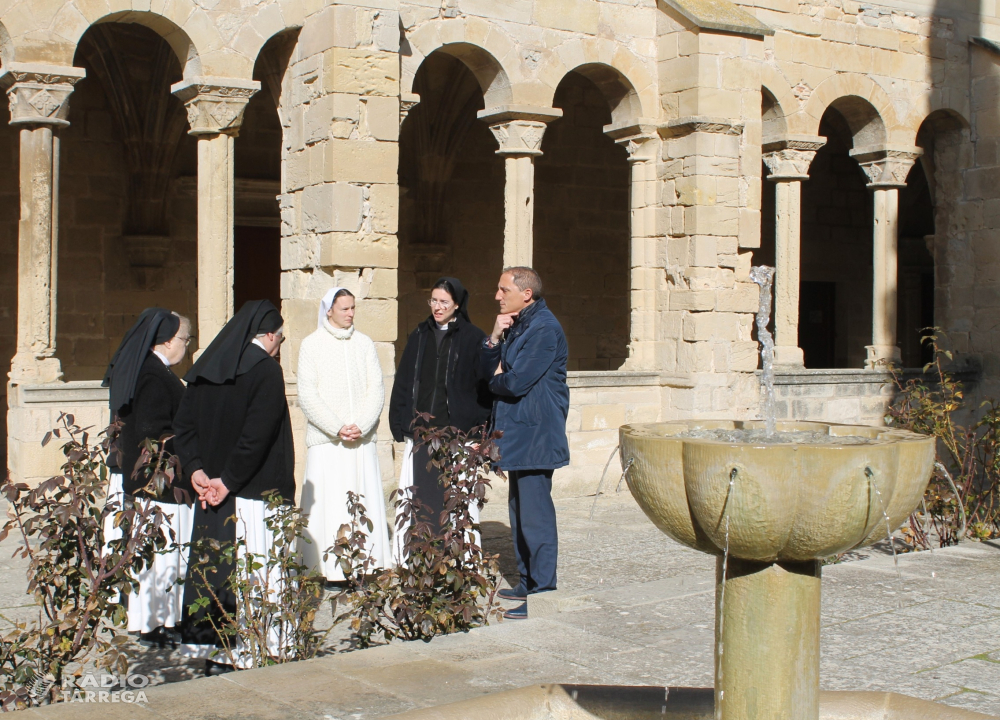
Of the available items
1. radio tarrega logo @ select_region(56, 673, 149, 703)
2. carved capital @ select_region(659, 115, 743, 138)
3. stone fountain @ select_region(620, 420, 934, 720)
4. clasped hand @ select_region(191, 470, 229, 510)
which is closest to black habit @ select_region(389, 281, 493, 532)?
clasped hand @ select_region(191, 470, 229, 510)

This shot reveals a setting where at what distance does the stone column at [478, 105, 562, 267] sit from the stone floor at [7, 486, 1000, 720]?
3.88 m

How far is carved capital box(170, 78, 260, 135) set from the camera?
7.75 m

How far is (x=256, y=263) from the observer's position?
1201 cm

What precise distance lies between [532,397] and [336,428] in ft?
3.31

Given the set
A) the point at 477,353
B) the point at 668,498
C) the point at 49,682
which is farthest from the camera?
the point at 477,353

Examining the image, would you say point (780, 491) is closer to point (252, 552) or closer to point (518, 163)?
point (252, 552)

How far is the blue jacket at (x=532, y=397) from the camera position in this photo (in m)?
4.89

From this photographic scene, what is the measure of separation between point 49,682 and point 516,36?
21.2 ft

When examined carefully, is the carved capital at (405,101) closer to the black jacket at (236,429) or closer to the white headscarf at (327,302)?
the white headscarf at (327,302)

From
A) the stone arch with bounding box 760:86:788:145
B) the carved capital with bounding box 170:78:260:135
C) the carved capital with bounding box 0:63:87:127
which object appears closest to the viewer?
the carved capital with bounding box 0:63:87:127

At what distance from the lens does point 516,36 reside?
890 cm

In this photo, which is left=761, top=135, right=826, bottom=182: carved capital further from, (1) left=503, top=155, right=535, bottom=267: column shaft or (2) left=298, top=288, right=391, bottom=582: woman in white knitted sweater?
(2) left=298, top=288, right=391, bottom=582: woman in white knitted sweater

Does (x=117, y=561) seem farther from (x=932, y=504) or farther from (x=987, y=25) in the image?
(x=987, y=25)

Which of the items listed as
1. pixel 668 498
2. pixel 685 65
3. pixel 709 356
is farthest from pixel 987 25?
pixel 668 498
